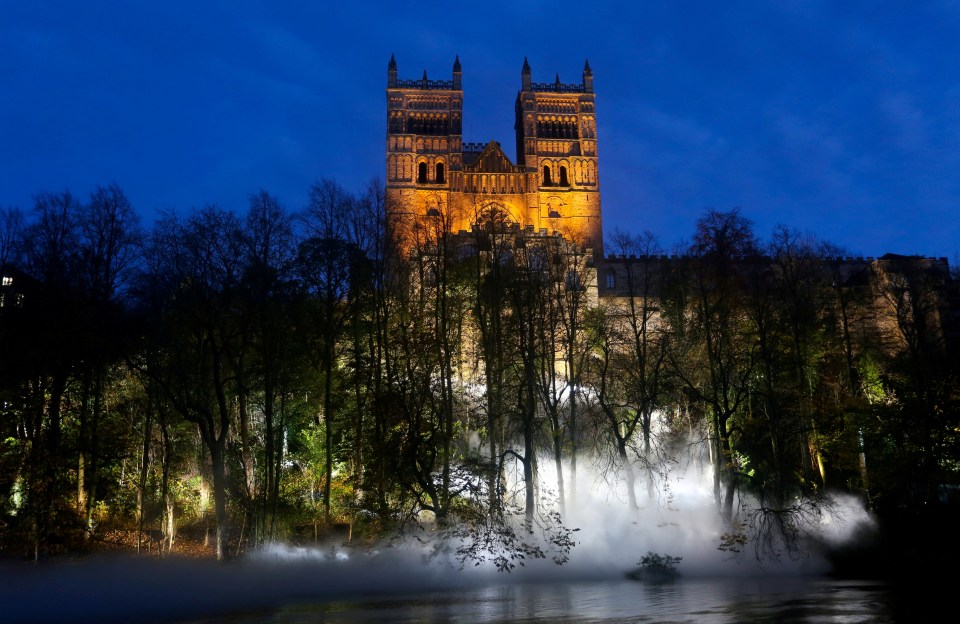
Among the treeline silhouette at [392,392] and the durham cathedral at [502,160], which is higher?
the durham cathedral at [502,160]

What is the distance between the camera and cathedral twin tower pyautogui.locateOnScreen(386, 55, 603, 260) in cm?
9519

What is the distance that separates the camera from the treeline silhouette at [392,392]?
25688 millimetres

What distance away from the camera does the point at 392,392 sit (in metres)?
26.2

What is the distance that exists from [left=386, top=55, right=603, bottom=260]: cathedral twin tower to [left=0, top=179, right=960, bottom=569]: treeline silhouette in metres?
59.9

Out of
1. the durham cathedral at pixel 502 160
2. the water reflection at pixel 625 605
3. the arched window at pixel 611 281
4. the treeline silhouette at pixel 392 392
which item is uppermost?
the durham cathedral at pixel 502 160

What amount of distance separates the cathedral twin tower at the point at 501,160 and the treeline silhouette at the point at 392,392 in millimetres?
59856

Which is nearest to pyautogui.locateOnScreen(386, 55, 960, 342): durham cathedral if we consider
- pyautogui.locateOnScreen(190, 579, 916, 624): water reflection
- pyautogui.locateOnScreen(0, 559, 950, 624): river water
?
pyautogui.locateOnScreen(0, 559, 950, 624): river water

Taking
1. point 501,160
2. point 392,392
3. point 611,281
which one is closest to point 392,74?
point 501,160

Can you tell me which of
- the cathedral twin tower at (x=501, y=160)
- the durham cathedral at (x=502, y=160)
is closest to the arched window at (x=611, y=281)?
the durham cathedral at (x=502, y=160)

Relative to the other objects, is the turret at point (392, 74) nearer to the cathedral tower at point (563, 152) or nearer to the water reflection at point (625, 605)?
the cathedral tower at point (563, 152)

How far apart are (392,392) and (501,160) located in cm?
7331

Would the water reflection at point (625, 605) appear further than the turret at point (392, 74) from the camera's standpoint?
No

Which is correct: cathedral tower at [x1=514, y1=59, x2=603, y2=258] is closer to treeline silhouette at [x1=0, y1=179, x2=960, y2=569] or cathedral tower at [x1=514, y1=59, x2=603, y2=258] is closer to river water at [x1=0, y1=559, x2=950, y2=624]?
treeline silhouette at [x1=0, y1=179, x2=960, y2=569]

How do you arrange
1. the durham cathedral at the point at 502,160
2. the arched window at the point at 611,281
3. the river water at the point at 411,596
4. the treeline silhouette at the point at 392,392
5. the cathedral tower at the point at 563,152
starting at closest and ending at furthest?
the river water at the point at 411,596, the treeline silhouette at the point at 392,392, the arched window at the point at 611,281, the durham cathedral at the point at 502,160, the cathedral tower at the point at 563,152
